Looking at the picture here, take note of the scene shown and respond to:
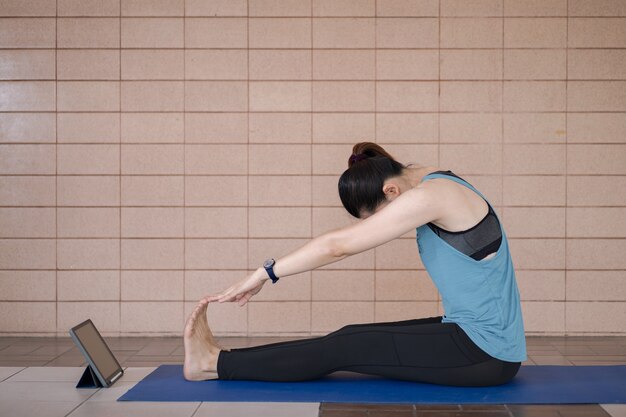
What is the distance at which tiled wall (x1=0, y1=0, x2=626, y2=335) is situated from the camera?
432 cm

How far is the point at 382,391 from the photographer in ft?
8.07

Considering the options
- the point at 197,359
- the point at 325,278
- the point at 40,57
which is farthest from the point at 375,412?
the point at 40,57

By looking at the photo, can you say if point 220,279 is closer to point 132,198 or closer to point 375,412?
point 132,198

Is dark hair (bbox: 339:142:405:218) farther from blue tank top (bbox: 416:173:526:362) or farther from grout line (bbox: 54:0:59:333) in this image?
grout line (bbox: 54:0:59:333)

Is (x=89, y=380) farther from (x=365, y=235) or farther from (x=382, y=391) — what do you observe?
(x=365, y=235)

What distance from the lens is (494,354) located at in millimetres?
2428

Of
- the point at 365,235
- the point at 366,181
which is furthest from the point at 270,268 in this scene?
the point at 366,181

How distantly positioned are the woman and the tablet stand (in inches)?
17.9

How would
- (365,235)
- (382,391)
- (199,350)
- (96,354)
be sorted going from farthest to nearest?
1. (96,354)
2. (199,350)
3. (382,391)
4. (365,235)

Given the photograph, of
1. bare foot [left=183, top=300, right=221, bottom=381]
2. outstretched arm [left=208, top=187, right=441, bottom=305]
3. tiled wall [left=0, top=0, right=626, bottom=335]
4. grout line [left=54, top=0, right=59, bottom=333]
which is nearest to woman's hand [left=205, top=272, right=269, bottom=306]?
outstretched arm [left=208, top=187, right=441, bottom=305]

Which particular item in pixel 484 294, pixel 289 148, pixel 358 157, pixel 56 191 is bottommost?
pixel 484 294

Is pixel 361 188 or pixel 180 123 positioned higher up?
pixel 180 123

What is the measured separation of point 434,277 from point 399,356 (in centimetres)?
33

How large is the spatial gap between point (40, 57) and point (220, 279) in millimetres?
1927
